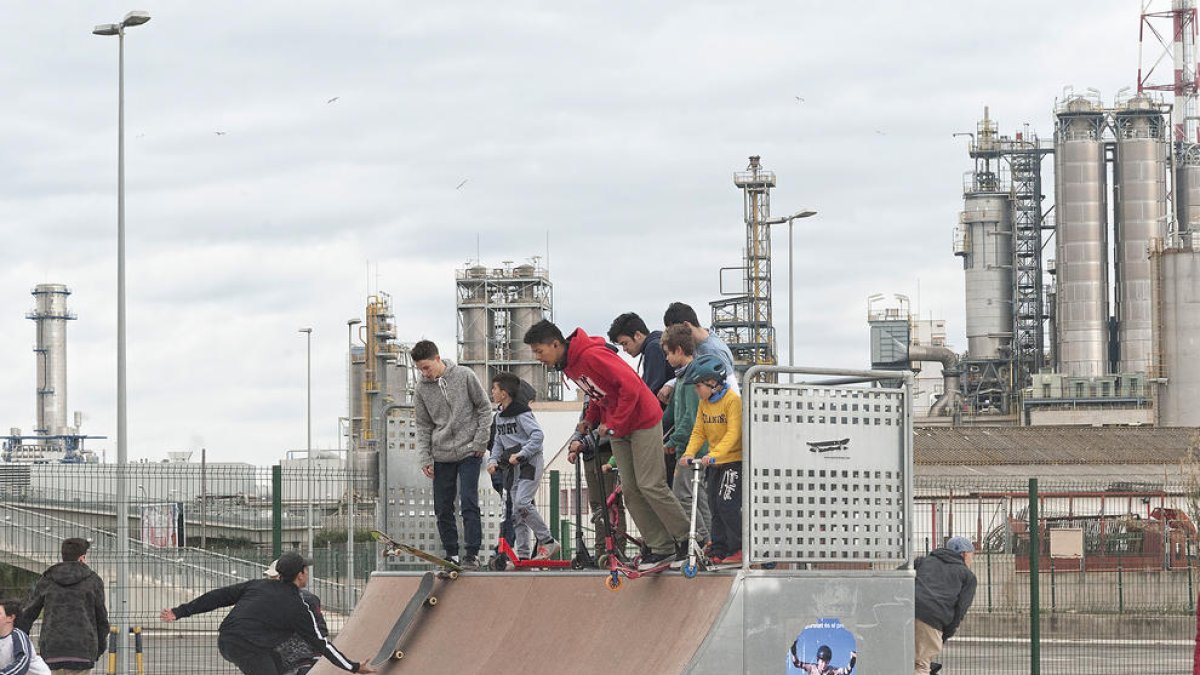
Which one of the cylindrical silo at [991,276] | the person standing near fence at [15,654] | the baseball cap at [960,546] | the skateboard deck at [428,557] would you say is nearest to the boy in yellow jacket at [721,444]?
the skateboard deck at [428,557]

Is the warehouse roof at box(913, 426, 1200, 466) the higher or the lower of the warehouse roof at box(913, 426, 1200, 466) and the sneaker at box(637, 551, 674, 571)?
the lower

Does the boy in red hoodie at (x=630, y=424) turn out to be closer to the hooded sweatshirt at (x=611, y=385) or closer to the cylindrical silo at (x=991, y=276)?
the hooded sweatshirt at (x=611, y=385)

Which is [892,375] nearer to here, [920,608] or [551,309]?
[920,608]

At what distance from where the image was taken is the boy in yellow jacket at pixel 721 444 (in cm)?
989

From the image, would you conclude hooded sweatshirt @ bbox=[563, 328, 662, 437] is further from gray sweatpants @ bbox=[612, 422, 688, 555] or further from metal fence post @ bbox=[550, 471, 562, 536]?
metal fence post @ bbox=[550, 471, 562, 536]

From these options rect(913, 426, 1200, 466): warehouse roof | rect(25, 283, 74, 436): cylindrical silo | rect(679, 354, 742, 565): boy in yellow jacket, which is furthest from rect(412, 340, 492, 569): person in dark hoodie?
rect(25, 283, 74, 436): cylindrical silo

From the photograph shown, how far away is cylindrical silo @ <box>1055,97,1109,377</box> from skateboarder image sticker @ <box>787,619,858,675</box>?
233ft

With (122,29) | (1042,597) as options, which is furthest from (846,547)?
(122,29)

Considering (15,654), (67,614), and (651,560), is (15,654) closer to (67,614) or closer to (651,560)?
(67,614)

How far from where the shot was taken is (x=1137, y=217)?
253ft

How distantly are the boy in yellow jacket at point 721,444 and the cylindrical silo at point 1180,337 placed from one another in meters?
65.2

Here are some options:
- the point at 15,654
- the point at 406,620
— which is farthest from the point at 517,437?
the point at 15,654

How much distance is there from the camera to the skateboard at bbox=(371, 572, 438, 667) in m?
11.3

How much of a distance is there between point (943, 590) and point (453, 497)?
3719mm
